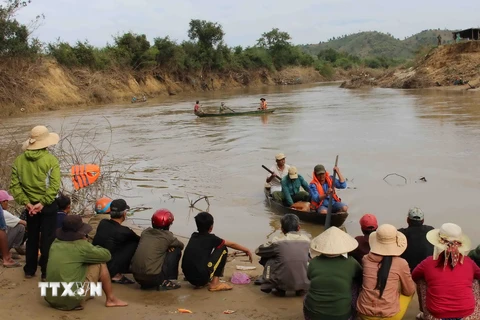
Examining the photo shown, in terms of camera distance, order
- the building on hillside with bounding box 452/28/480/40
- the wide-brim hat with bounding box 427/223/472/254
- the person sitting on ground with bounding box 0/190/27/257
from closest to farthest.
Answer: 1. the wide-brim hat with bounding box 427/223/472/254
2. the person sitting on ground with bounding box 0/190/27/257
3. the building on hillside with bounding box 452/28/480/40

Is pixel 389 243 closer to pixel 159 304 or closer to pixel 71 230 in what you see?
pixel 159 304

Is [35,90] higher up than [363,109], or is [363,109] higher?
[35,90]

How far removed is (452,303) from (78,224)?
9.84 ft

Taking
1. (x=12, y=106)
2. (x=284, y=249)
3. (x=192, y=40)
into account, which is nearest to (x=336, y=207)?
(x=284, y=249)

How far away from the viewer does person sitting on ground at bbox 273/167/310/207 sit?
863 centimetres

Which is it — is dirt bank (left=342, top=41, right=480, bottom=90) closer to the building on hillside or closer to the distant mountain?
the building on hillside

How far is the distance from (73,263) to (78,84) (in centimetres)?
3835

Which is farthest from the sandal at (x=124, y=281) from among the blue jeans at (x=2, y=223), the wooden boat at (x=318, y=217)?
the wooden boat at (x=318, y=217)

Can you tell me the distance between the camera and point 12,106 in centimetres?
3023

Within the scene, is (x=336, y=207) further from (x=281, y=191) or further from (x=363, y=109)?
(x=363, y=109)

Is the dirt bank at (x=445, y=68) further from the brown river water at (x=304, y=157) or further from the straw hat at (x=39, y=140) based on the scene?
the straw hat at (x=39, y=140)

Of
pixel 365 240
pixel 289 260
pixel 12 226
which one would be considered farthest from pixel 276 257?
pixel 12 226

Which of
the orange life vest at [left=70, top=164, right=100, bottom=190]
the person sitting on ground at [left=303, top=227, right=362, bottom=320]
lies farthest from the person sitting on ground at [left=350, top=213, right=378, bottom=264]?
the orange life vest at [left=70, top=164, right=100, bottom=190]

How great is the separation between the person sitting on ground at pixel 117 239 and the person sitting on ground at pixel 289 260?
53.2 inches
